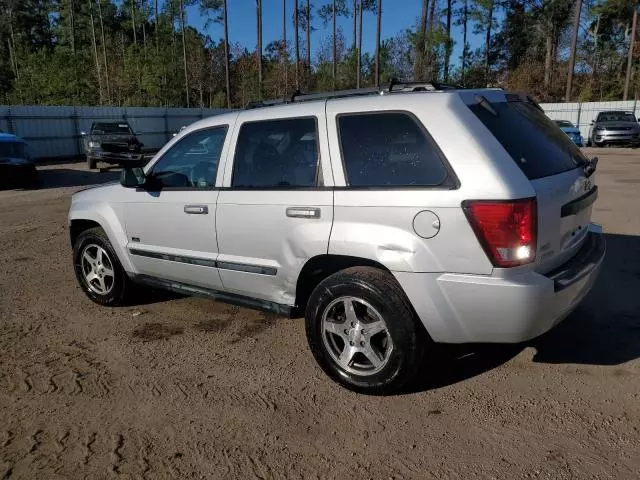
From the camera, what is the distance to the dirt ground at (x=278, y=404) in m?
2.67

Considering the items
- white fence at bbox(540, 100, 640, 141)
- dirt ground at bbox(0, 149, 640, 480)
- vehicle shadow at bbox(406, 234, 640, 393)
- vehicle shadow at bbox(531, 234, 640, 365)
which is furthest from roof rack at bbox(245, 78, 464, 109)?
white fence at bbox(540, 100, 640, 141)

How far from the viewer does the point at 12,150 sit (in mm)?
14500

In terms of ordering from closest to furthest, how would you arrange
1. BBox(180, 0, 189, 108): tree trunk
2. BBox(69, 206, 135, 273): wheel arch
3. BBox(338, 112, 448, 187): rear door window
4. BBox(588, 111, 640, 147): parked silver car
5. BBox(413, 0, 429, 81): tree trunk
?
BBox(338, 112, 448, 187): rear door window, BBox(69, 206, 135, 273): wheel arch, BBox(588, 111, 640, 147): parked silver car, BBox(413, 0, 429, 81): tree trunk, BBox(180, 0, 189, 108): tree trunk

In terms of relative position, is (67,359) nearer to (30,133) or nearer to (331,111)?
(331,111)

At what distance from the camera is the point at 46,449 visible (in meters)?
2.83

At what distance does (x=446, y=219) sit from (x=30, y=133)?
24834 millimetres

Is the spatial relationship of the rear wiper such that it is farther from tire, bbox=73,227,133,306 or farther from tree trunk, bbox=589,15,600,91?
tree trunk, bbox=589,15,600,91

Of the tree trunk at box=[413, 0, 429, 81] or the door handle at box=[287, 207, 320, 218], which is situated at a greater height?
the tree trunk at box=[413, 0, 429, 81]

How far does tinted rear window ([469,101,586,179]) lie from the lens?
301cm

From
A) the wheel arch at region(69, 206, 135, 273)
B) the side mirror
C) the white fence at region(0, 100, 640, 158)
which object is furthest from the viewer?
the white fence at region(0, 100, 640, 158)

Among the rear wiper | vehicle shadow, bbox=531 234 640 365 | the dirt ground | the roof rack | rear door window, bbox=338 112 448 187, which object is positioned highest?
the roof rack

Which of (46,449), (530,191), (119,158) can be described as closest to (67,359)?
(46,449)

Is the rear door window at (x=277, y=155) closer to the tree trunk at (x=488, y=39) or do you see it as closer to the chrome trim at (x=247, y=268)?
the chrome trim at (x=247, y=268)

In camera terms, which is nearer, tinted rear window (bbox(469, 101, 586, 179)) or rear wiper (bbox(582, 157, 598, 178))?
tinted rear window (bbox(469, 101, 586, 179))
